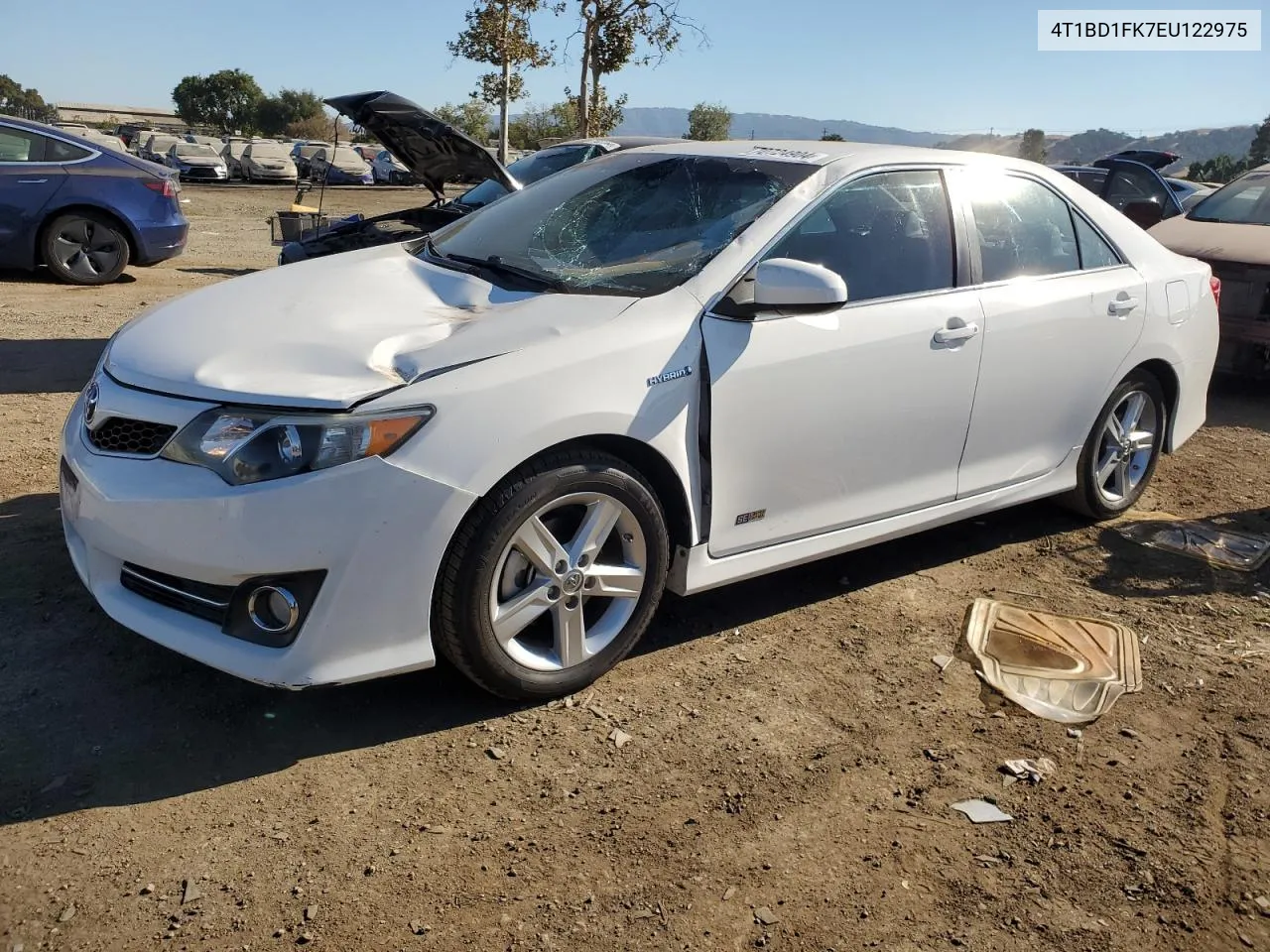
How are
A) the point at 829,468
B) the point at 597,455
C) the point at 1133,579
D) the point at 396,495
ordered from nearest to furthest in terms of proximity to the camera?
the point at 396,495 < the point at 597,455 < the point at 829,468 < the point at 1133,579

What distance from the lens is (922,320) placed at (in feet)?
12.6

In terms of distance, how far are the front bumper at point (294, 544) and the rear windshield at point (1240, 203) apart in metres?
8.04

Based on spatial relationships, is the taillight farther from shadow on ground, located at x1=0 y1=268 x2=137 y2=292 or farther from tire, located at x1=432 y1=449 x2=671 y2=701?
tire, located at x1=432 y1=449 x2=671 y2=701

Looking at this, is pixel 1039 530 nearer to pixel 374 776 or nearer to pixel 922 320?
pixel 922 320

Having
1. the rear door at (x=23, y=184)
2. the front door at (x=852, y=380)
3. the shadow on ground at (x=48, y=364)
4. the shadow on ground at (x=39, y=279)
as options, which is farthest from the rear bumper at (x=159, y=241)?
the front door at (x=852, y=380)

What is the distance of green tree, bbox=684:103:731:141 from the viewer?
1964 inches

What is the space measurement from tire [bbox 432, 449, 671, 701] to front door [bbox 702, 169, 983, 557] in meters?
0.30

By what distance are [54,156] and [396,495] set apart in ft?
29.2

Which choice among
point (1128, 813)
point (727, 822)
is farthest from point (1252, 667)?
point (727, 822)

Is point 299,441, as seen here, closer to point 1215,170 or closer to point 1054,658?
point 1054,658

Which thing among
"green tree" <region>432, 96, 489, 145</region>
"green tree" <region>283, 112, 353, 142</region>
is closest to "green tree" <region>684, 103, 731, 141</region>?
"green tree" <region>432, 96, 489, 145</region>

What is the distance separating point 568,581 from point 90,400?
1537 mm

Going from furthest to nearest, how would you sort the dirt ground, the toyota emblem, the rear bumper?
the rear bumper < the toyota emblem < the dirt ground

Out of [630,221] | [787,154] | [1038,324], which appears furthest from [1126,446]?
[630,221]
